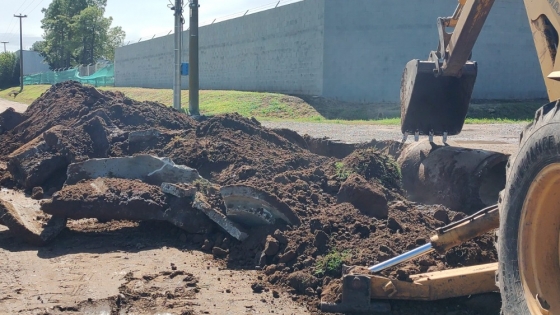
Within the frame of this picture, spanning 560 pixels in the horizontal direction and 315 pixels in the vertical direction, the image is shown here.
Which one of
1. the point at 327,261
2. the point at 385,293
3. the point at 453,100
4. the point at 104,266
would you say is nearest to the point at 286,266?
the point at 327,261

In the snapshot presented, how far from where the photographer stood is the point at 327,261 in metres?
5.63

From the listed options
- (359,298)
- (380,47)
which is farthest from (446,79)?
(380,47)

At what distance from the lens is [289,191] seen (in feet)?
23.6

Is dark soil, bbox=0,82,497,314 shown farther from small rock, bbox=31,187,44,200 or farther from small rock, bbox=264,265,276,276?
small rock, bbox=31,187,44,200

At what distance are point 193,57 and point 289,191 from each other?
46.4 feet

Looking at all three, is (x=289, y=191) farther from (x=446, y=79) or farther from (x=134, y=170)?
(x=446, y=79)

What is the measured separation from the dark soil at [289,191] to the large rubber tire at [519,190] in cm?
138

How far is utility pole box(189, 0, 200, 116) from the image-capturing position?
20.2m

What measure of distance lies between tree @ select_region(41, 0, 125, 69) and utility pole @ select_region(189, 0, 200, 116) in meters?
66.9

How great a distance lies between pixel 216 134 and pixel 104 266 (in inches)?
152

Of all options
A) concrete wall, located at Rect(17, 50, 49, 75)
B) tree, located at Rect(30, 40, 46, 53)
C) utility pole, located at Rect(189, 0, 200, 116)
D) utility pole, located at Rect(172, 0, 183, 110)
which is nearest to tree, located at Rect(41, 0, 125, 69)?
Answer: tree, located at Rect(30, 40, 46, 53)

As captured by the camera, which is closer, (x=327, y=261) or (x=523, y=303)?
(x=523, y=303)

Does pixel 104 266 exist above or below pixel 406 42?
below

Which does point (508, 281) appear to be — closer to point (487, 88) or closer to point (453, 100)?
point (453, 100)
